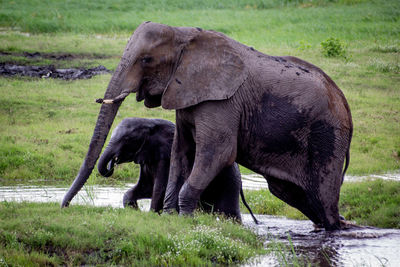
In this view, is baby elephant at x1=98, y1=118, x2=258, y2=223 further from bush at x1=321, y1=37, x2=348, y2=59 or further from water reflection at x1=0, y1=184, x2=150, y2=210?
bush at x1=321, y1=37, x2=348, y2=59

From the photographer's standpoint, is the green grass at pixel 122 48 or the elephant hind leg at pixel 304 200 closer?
the elephant hind leg at pixel 304 200

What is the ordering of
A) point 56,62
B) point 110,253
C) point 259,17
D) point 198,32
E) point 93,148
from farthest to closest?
1. point 259,17
2. point 56,62
3. point 198,32
4. point 93,148
5. point 110,253

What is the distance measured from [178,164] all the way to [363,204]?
323cm

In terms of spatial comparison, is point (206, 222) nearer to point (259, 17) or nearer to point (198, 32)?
point (198, 32)

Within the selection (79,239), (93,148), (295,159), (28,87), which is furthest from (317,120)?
(28,87)

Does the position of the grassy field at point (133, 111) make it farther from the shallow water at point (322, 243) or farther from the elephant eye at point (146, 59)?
the elephant eye at point (146, 59)

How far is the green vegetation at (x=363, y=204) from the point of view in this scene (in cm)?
915

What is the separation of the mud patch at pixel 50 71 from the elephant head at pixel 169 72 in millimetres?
13187

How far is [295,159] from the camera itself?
8086mm

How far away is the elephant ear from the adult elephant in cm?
1

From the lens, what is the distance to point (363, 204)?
9.78 m

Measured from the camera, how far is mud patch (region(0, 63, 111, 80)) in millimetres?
20594

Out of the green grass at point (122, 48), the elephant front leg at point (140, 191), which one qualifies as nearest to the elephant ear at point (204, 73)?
the elephant front leg at point (140, 191)

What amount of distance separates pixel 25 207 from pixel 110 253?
170 cm
